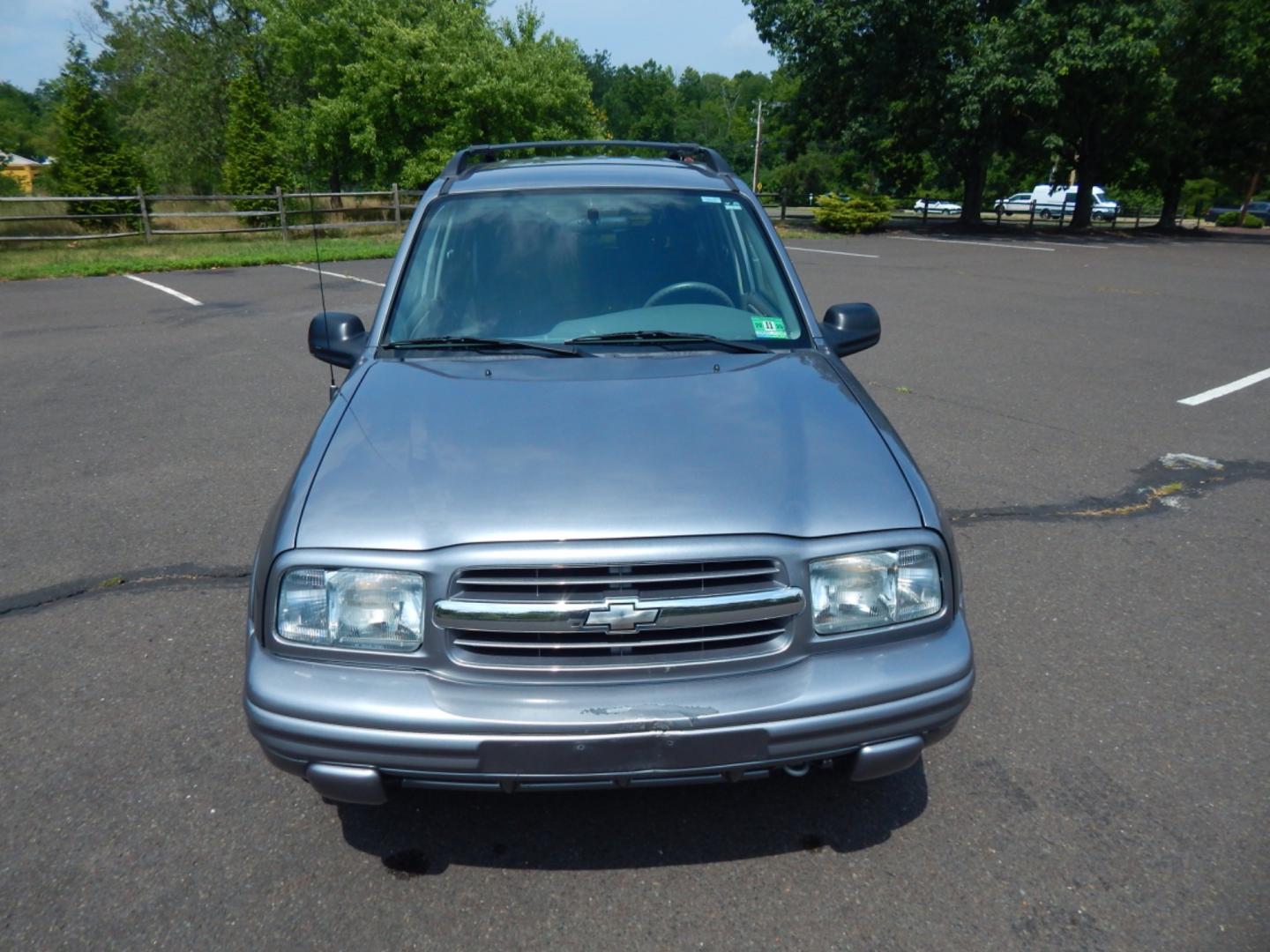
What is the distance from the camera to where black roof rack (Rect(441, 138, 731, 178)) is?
433cm

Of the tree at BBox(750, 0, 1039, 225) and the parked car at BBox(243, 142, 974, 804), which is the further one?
the tree at BBox(750, 0, 1039, 225)

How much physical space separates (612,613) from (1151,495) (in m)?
4.20

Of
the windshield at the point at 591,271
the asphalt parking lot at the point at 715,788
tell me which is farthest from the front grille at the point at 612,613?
the windshield at the point at 591,271

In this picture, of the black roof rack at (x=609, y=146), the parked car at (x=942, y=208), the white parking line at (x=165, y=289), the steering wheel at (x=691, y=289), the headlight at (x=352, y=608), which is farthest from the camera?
the parked car at (x=942, y=208)

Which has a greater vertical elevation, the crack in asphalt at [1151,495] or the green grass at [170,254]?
the green grass at [170,254]

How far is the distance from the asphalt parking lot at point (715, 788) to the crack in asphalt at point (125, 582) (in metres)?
0.02

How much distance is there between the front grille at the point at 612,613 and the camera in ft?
7.20

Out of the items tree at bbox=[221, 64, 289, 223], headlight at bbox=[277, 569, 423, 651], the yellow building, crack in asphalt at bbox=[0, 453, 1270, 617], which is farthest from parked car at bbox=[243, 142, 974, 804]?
the yellow building

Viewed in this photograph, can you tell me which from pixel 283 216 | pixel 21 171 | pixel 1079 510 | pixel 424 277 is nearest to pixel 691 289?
pixel 424 277

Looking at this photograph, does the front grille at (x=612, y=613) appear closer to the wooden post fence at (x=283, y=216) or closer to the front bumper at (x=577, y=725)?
the front bumper at (x=577, y=725)

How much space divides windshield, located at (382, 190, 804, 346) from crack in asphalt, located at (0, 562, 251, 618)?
1.52 metres

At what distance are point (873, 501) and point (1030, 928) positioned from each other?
1.08 meters

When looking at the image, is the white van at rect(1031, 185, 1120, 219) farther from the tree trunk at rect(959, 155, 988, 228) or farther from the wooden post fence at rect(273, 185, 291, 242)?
the wooden post fence at rect(273, 185, 291, 242)

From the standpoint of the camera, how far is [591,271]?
11.8ft
